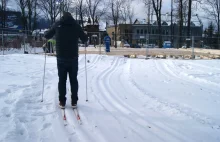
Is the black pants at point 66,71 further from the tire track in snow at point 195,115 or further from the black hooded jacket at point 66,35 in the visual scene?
the tire track in snow at point 195,115

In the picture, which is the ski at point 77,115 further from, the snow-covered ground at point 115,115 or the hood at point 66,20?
the hood at point 66,20

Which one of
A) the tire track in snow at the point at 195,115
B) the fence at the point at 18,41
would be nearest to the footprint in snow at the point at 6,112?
the tire track in snow at the point at 195,115

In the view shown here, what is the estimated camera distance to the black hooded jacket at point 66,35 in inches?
197

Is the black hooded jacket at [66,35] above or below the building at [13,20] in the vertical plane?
below

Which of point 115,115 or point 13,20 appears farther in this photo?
point 13,20

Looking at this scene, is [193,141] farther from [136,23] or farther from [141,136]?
[136,23]

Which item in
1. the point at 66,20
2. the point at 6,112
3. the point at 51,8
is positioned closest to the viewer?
the point at 6,112

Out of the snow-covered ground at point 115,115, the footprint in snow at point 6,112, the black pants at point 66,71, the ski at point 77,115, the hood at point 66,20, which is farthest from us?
the black pants at point 66,71

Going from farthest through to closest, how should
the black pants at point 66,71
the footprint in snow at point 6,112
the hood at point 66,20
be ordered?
the black pants at point 66,71
the hood at point 66,20
the footprint in snow at point 6,112

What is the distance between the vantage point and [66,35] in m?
5.05

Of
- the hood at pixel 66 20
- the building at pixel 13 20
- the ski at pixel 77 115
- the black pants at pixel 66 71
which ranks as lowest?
the ski at pixel 77 115

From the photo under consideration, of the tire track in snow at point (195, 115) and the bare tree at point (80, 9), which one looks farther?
the bare tree at point (80, 9)

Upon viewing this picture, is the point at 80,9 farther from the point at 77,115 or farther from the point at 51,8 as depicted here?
the point at 77,115

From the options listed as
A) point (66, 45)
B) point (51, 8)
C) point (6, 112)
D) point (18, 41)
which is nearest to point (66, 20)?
point (66, 45)
